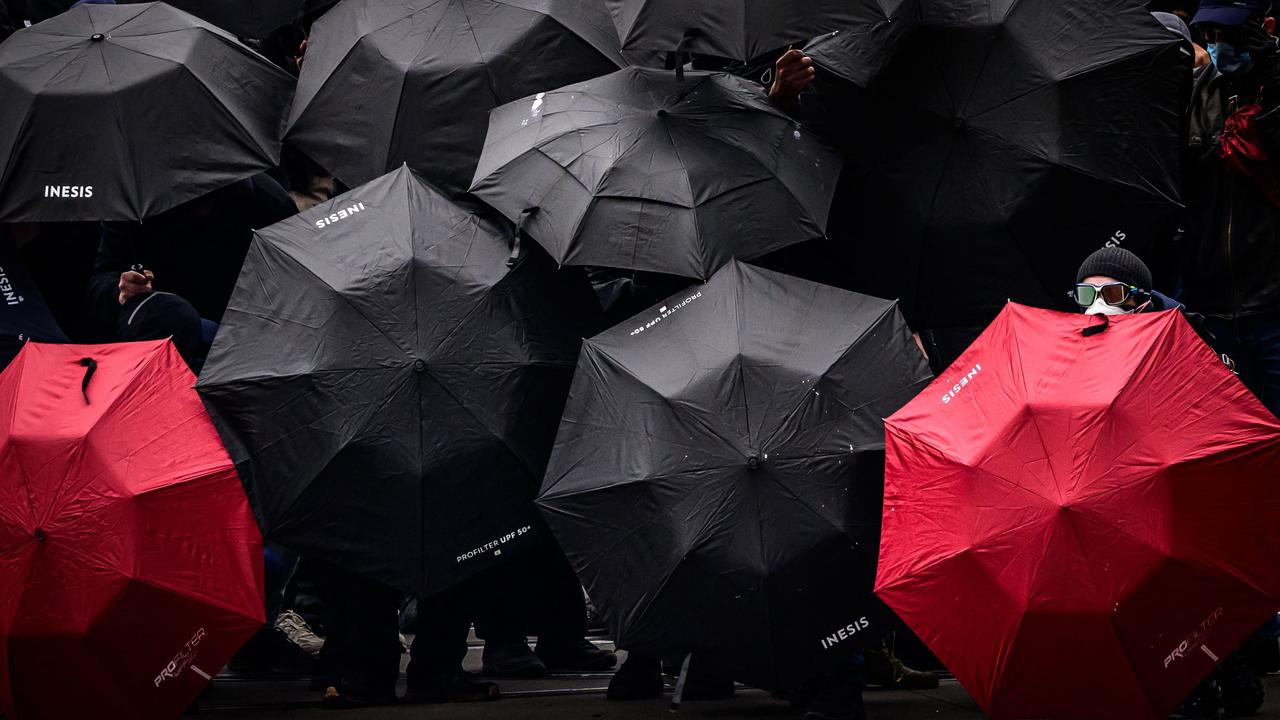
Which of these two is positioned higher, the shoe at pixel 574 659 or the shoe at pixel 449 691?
the shoe at pixel 449 691

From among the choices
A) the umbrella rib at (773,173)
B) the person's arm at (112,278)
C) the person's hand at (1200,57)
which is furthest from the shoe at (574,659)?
the person's hand at (1200,57)

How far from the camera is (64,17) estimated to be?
8117 millimetres

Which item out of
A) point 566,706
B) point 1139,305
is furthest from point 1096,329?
point 566,706

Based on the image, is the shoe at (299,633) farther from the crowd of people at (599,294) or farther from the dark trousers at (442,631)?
the dark trousers at (442,631)

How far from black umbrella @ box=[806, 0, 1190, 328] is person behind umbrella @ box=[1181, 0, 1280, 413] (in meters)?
0.24

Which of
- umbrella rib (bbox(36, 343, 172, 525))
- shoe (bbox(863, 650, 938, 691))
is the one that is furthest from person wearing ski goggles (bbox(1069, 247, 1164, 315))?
umbrella rib (bbox(36, 343, 172, 525))

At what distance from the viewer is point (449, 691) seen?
732 centimetres

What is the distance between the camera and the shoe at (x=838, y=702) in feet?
21.6

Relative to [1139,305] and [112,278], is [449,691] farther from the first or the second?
[1139,305]

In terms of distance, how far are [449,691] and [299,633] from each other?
3.98 feet

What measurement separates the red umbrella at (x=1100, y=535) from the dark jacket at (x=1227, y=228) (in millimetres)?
1631

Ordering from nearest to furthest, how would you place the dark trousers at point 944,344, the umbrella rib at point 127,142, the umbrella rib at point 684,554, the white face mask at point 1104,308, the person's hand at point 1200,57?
1. the umbrella rib at point 684,554
2. the white face mask at point 1104,308
3. the umbrella rib at point 127,142
4. the person's hand at point 1200,57
5. the dark trousers at point 944,344

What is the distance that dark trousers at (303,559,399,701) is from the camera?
282 inches

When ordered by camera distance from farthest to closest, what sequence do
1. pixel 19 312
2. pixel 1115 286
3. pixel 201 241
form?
pixel 201 241 < pixel 19 312 < pixel 1115 286
